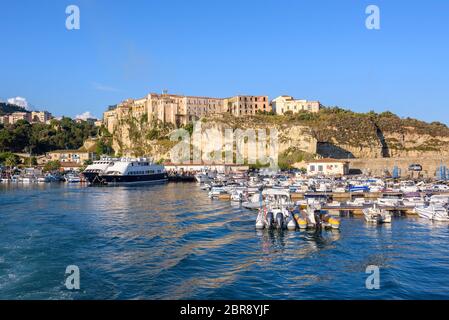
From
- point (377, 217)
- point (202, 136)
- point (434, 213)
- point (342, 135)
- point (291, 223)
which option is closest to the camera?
point (291, 223)

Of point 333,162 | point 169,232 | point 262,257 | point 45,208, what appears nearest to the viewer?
point 262,257

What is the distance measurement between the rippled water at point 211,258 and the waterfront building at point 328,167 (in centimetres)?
4423

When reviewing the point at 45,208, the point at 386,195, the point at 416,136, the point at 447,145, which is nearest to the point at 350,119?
the point at 416,136

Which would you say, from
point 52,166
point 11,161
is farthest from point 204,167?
point 11,161

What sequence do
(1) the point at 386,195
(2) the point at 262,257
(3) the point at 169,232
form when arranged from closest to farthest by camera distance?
1. (2) the point at 262,257
2. (3) the point at 169,232
3. (1) the point at 386,195

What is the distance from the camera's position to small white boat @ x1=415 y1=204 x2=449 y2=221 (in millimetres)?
32906

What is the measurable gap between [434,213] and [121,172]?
57825 mm

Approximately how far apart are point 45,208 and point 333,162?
54.3 meters

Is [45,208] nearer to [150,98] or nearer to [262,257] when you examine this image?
[262,257]

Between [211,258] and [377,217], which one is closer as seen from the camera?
[211,258]

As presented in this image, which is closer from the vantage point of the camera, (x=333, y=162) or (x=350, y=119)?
(x=333, y=162)

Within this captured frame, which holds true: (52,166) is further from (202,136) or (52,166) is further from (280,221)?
(280,221)

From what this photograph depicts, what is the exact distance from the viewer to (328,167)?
79562 mm

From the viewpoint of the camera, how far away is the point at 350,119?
333 feet
